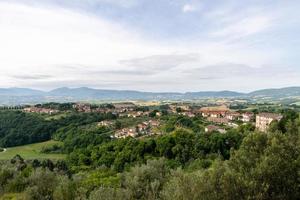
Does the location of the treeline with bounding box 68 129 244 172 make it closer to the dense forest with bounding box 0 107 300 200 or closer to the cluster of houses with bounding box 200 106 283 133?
the dense forest with bounding box 0 107 300 200

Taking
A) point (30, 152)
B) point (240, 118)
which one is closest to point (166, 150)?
point (30, 152)

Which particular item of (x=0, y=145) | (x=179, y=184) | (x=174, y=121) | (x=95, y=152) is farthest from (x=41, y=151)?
(x=179, y=184)

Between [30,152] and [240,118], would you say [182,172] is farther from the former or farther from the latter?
[240,118]

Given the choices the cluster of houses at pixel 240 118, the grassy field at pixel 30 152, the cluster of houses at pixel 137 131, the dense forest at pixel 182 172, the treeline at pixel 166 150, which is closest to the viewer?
the dense forest at pixel 182 172

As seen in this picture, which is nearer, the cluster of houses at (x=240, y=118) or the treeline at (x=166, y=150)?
the treeline at (x=166, y=150)

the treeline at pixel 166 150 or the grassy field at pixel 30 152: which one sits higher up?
the treeline at pixel 166 150

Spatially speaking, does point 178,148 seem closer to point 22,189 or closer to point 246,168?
point 22,189

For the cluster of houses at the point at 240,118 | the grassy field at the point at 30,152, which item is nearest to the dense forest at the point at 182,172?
the cluster of houses at the point at 240,118

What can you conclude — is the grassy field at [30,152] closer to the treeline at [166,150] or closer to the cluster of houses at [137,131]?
the treeline at [166,150]

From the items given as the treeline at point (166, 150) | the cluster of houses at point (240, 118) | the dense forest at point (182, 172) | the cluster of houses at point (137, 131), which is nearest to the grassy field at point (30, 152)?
the dense forest at point (182, 172)

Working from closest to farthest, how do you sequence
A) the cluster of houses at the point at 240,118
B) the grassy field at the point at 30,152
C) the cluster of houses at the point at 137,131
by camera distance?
the grassy field at the point at 30,152 → the cluster of houses at the point at 240,118 → the cluster of houses at the point at 137,131

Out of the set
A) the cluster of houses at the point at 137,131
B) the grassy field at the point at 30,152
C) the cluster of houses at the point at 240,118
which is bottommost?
the grassy field at the point at 30,152
